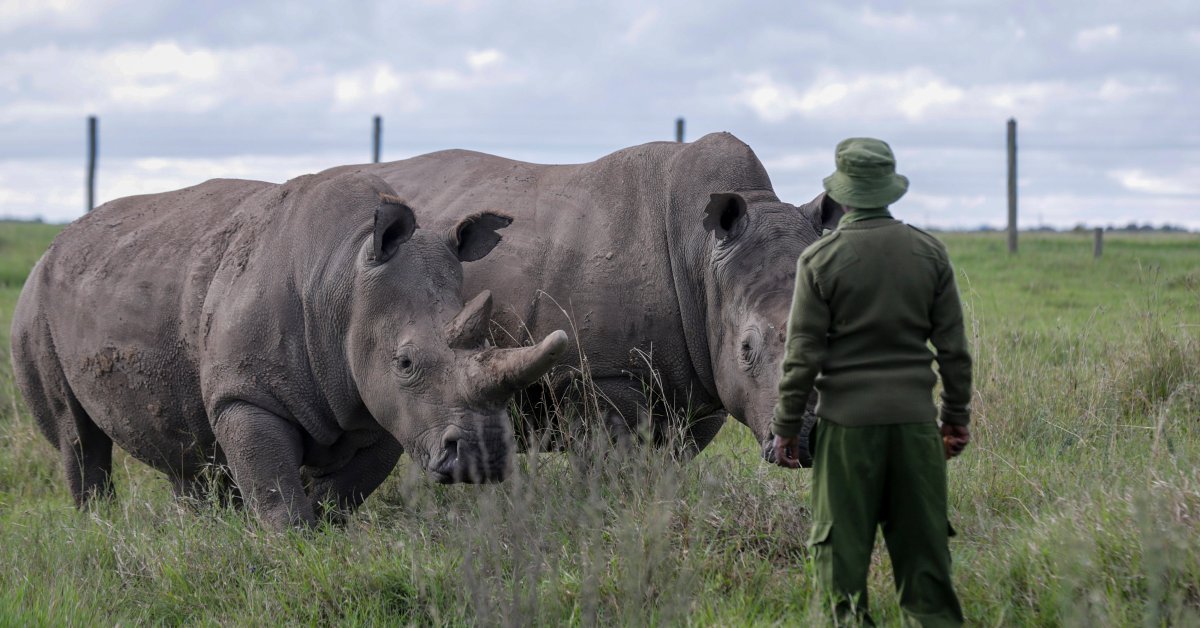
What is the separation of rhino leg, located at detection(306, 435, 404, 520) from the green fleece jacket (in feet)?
9.07

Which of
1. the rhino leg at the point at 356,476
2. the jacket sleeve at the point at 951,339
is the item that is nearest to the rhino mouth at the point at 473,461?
the rhino leg at the point at 356,476

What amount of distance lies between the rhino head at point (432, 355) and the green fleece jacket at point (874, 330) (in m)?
1.09

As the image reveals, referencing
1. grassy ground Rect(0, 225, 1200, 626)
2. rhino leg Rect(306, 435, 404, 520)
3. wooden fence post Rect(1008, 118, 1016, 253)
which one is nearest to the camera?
grassy ground Rect(0, 225, 1200, 626)

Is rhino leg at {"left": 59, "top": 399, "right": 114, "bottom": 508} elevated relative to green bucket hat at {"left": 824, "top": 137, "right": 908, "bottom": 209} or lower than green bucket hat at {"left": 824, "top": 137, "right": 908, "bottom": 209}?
lower

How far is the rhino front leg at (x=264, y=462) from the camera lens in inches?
206

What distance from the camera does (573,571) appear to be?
170 inches

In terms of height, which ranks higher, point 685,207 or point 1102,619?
point 685,207

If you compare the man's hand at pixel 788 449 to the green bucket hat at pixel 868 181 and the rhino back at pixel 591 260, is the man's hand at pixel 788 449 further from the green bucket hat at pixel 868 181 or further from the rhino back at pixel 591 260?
the rhino back at pixel 591 260

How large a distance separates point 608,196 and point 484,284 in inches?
28.5

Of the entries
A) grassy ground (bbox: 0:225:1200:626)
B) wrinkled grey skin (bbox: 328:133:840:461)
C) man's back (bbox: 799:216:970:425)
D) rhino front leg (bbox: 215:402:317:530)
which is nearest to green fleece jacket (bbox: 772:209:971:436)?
man's back (bbox: 799:216:970:425)

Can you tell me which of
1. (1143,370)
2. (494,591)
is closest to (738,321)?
(494,591)

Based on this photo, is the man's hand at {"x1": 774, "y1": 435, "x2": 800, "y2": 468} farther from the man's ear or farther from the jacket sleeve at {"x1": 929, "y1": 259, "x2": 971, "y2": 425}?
the man's ear

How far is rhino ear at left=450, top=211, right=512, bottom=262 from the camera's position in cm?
547

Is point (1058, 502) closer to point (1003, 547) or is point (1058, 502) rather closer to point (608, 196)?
point (1003, 547)
